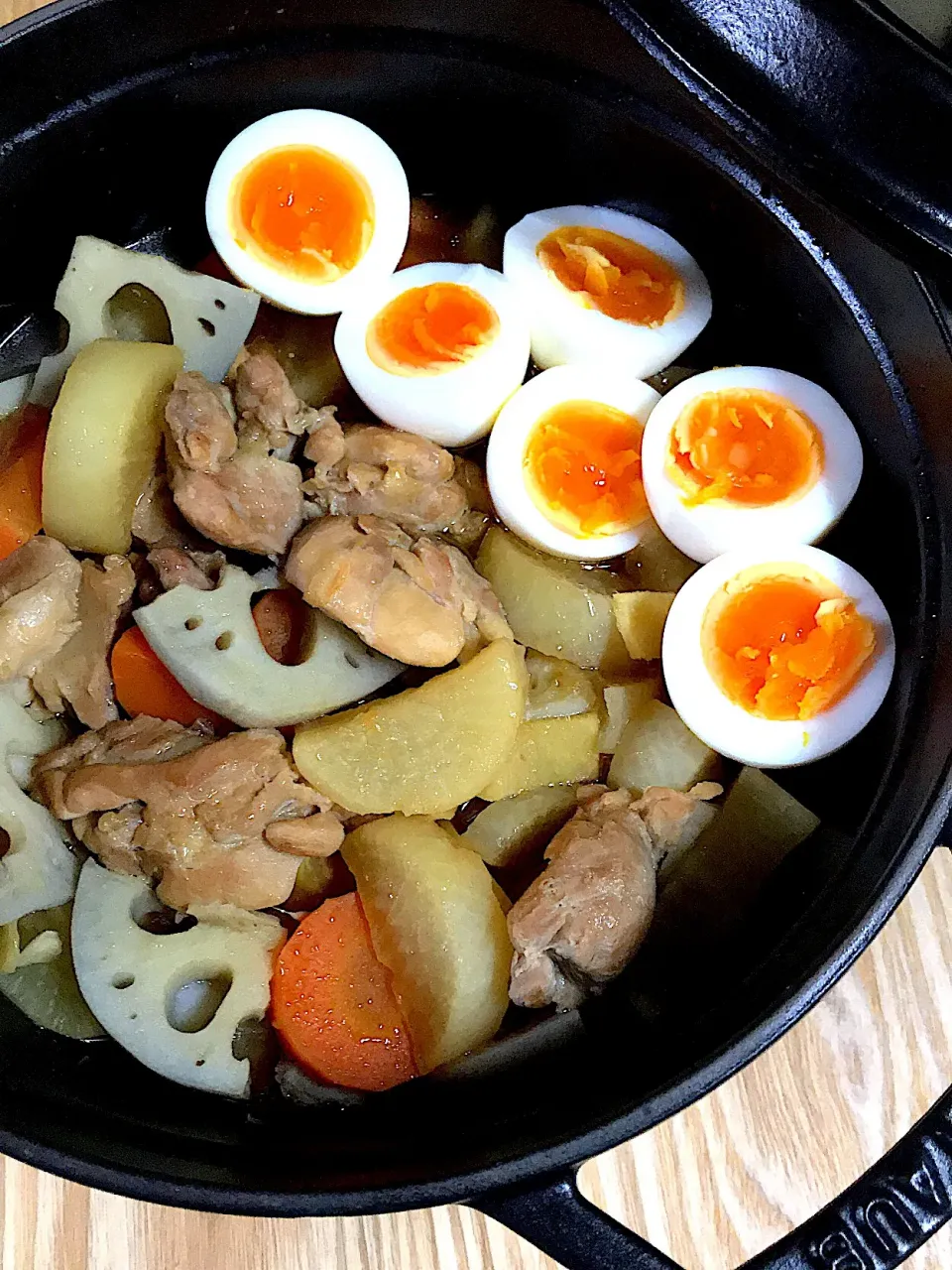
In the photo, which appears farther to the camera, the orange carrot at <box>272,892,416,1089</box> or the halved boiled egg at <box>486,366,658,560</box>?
the halved boiled egg at <box>486,366,658,560</box>

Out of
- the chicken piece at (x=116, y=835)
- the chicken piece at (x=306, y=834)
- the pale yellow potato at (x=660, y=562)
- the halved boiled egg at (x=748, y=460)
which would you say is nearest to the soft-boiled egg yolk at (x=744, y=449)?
the halved boiled egg at (x=748, y=460)

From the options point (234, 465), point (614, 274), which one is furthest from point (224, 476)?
point (614, 274)

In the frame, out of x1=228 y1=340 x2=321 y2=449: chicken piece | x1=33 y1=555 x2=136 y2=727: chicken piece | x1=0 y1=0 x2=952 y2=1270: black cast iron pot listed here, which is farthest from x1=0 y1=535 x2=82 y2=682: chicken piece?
x1=0 y1=0 x2=952 y2=1270: black cast iron pot

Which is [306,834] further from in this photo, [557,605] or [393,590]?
[557,605]

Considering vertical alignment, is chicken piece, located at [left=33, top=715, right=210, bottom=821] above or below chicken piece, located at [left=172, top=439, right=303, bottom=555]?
below

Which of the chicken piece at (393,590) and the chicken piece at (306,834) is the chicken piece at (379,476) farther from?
the chicken piece at (306,834)

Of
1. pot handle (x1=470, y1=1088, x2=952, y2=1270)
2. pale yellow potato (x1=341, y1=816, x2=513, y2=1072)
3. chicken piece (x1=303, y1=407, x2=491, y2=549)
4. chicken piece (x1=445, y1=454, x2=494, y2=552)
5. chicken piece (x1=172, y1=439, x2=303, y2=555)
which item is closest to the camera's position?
pot handle (x1=470, y1=1088, x2=952, y2=1270)

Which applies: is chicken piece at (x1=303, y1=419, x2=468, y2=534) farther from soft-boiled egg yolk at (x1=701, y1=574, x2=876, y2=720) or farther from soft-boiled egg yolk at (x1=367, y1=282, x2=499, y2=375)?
soft-boiled egg yolk at (x1=701, y1=574, x2=876, y2=720)
